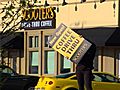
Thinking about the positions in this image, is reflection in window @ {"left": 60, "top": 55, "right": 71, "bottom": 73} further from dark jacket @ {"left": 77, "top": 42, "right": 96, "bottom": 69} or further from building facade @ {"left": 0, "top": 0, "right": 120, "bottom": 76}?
dark jacket @ {"left": 77, "top": 42, "right": 96, "bottom": 69}

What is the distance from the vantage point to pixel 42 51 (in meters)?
28.7

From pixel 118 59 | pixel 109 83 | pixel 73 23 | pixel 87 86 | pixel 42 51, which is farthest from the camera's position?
pixel 42 51

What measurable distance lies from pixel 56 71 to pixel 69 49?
18069 millimetres

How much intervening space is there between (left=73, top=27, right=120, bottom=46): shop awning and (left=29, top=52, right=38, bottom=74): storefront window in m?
4.88

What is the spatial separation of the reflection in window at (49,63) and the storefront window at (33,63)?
0.90 metres

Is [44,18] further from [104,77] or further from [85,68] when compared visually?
[85,68]

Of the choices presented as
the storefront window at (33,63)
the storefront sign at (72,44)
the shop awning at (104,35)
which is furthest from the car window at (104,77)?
the storefront window at (33,63)

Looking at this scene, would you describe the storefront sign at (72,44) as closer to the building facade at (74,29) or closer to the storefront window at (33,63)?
the building facade at (74,29)

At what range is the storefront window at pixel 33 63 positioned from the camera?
29438 mm

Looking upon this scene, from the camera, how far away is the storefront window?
29438 millimetres

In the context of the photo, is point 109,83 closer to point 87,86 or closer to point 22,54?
point 87,86

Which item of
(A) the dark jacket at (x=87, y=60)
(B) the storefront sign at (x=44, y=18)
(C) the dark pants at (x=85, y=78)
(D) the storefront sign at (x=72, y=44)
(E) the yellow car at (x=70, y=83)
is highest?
(B) the storefront sign at (x=44, y=18)

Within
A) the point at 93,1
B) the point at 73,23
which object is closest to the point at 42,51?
the point at 73,23

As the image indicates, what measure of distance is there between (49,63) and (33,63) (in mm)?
1401
